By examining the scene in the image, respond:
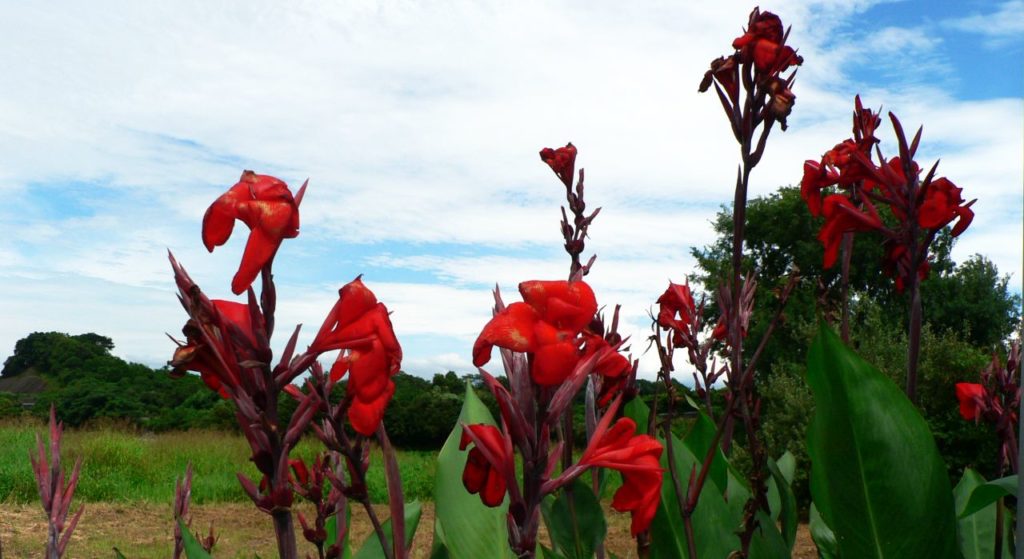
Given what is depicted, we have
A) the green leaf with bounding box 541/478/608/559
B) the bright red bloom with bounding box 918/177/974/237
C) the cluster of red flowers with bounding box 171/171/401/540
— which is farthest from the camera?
the bright red bloom with bounding box 918/177/974/237

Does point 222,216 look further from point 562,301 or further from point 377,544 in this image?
point 377,544

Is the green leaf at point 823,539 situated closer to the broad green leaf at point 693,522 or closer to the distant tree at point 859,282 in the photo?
the broad green leaf at point 693,522

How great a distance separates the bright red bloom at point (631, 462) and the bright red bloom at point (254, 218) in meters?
0.42

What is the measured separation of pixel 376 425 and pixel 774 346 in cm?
1784

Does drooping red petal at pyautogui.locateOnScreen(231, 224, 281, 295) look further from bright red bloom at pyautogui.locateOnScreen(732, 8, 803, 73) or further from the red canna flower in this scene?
the red canna flower

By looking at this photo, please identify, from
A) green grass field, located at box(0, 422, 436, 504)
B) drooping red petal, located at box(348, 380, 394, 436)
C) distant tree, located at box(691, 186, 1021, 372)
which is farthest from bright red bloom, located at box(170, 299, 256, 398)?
distant tree, located at box(691, 186, 1021, 372)

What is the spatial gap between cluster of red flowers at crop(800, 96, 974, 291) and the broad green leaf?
640mm

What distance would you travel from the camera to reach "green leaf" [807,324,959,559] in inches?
54.8

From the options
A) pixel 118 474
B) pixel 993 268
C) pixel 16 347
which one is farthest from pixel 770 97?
pixel 16 347

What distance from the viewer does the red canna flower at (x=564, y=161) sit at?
8.25ft

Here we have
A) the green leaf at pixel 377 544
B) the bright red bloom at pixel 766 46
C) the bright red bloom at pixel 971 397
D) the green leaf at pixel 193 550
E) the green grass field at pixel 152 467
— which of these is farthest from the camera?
the green grass field at pixel 152 467

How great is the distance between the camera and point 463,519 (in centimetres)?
150

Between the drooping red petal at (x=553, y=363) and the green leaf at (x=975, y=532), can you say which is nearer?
the drooping red petal at (x=553, y=363)

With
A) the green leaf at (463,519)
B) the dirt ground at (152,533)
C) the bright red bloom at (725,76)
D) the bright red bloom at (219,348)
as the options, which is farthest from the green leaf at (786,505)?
the dirt ground at (152,533)
